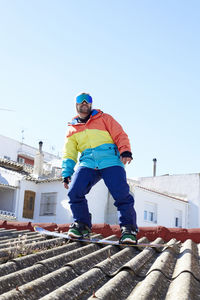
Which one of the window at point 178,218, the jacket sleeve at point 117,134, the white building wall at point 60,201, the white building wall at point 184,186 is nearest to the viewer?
the jacket sleeve at point 117,134

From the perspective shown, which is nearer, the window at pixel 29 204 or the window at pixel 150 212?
Result: the window at pixel 29 204

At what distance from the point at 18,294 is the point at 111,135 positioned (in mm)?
2737

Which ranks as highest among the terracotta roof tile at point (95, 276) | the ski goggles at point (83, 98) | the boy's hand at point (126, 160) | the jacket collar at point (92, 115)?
the ski goggles at point (83, 98)

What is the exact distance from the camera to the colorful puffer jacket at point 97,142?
4.57m

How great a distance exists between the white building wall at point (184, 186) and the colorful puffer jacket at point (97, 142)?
24.4 meters

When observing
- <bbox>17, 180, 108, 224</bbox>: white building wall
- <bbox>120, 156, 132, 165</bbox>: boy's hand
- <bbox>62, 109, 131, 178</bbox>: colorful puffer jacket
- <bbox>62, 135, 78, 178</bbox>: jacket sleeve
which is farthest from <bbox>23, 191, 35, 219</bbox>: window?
<bbox>120, 156, 132, 165</bbox>: boy's hand

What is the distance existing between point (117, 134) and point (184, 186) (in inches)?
1017

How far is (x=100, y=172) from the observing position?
182 inches

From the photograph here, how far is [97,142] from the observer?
463 cm

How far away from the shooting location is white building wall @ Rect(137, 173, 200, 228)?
28.2 m

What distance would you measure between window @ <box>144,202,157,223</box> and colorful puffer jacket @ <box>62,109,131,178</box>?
846 inches

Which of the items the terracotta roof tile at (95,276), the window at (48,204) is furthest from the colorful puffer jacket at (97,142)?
the window at (48,204)

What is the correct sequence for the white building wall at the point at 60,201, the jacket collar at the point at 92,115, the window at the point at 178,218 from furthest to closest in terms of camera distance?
1. the window at the point at 178,218
2. the white building wall at the point at 60,201
3. the jacket collar at the point at 92,115

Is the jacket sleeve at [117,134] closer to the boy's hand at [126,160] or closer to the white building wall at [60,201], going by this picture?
the boy's hand at [126,160]
